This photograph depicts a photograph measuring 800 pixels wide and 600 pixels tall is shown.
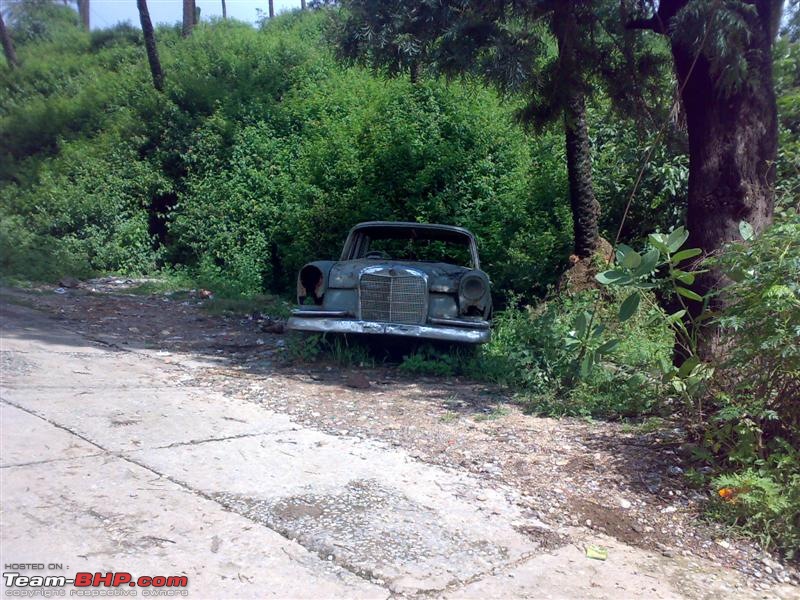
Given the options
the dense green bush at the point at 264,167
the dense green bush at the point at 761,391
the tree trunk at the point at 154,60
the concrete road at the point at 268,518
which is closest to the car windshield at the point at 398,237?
the dense green bush at the point at 264,167

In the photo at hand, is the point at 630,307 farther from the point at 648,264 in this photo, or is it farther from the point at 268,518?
the point at 268,518

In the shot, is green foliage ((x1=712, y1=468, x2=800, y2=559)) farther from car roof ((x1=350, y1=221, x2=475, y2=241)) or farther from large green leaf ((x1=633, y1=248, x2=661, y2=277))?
car roof ((x1=350, y1=221, x2=475, y2=241))

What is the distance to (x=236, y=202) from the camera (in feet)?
52.5

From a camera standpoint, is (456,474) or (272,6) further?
(272,6)

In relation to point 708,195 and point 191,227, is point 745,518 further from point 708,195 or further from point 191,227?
point 191,227

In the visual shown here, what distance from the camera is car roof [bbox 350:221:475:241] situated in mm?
9438

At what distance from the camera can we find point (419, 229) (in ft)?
31.3

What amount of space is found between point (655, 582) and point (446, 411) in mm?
3054

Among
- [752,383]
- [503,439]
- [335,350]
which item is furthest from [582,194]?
[752,383]

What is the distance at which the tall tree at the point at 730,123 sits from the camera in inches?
264

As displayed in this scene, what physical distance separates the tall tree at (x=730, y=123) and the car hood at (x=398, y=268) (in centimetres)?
251

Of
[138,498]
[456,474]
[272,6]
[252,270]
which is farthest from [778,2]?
[272,6]

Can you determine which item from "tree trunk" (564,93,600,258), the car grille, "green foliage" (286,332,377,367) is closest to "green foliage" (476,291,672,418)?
the car grille

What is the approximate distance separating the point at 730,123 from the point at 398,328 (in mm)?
3641
